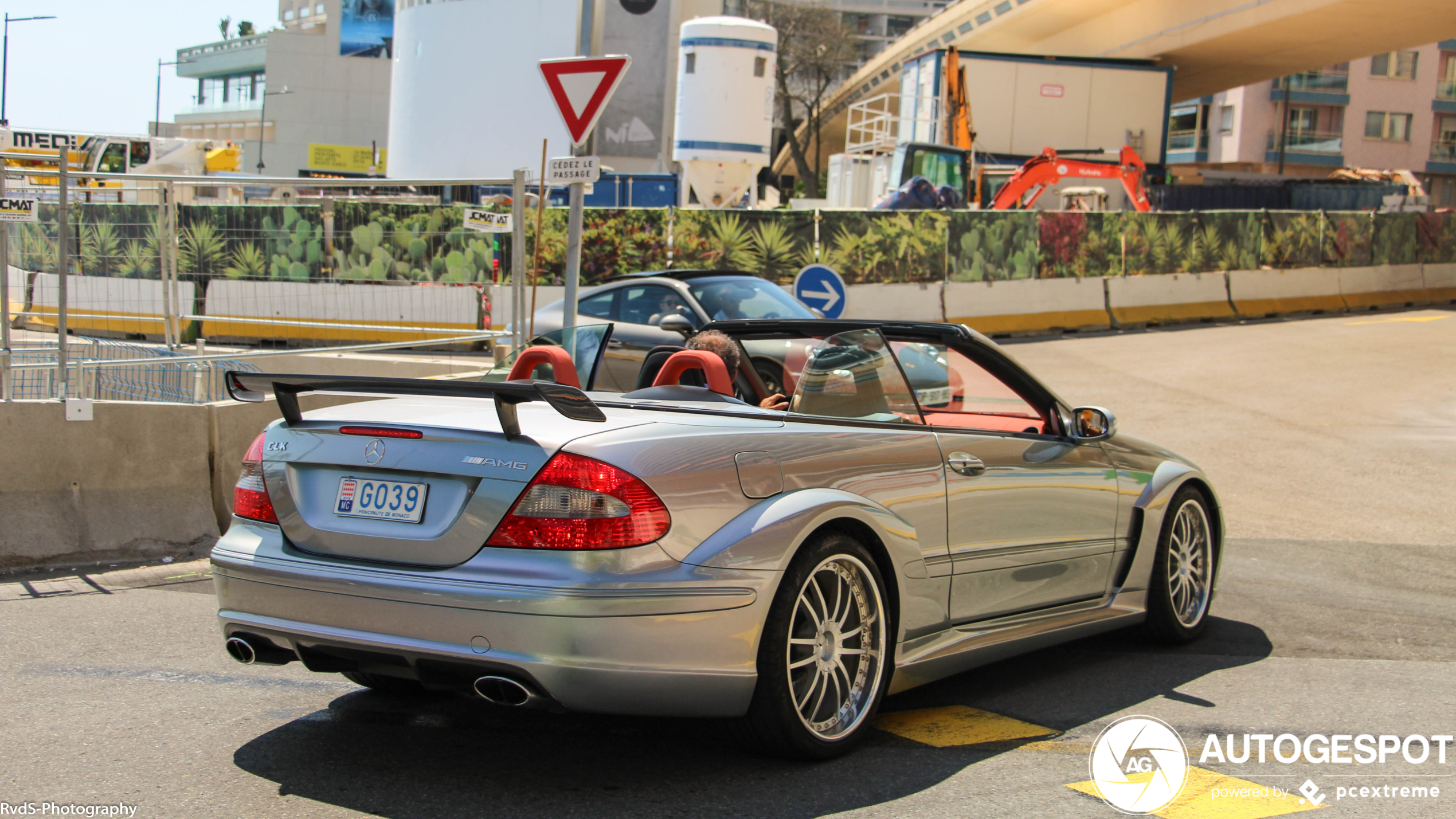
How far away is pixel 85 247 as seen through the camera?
31.7ft

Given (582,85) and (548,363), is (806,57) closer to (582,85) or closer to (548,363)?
(582,85)

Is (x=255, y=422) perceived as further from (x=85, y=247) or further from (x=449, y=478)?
(x=449, y=478)

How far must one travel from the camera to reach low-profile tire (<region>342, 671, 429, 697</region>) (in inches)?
174

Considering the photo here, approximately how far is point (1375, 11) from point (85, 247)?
31418mm

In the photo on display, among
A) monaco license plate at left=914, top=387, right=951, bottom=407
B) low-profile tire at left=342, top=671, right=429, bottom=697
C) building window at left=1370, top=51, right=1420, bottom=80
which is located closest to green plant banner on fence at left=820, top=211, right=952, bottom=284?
monaco license plate at left=914, top=387, right=951, bottom=407

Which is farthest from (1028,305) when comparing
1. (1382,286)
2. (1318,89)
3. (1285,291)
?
(1318,89)

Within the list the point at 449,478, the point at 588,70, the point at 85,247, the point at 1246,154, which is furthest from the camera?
the point at 1246,154

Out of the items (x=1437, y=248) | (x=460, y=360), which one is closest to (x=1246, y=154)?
(x=1437, y=248)

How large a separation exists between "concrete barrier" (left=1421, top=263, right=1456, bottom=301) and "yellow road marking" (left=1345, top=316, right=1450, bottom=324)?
2.94m

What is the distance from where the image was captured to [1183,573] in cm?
564

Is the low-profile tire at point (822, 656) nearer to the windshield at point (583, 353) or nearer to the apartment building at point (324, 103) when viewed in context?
the windshield at point (583, 353)

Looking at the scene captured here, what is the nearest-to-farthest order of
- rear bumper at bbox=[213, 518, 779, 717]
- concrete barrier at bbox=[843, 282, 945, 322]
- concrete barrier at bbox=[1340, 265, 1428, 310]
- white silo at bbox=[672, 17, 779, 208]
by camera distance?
rear bumper at bbox=[213, 518, 779, 717] < concrete barrier at bbox=[843, 282, 945, 322] < concrete barrier at bbox=[1340, 265, 1428, 310] < white silo at bbox=[672, 17, 779, 208]

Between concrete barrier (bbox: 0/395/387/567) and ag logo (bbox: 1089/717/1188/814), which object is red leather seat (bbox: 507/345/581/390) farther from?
concrete barrier (bbox: 0/395/387/567)

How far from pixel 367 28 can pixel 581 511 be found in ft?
340
